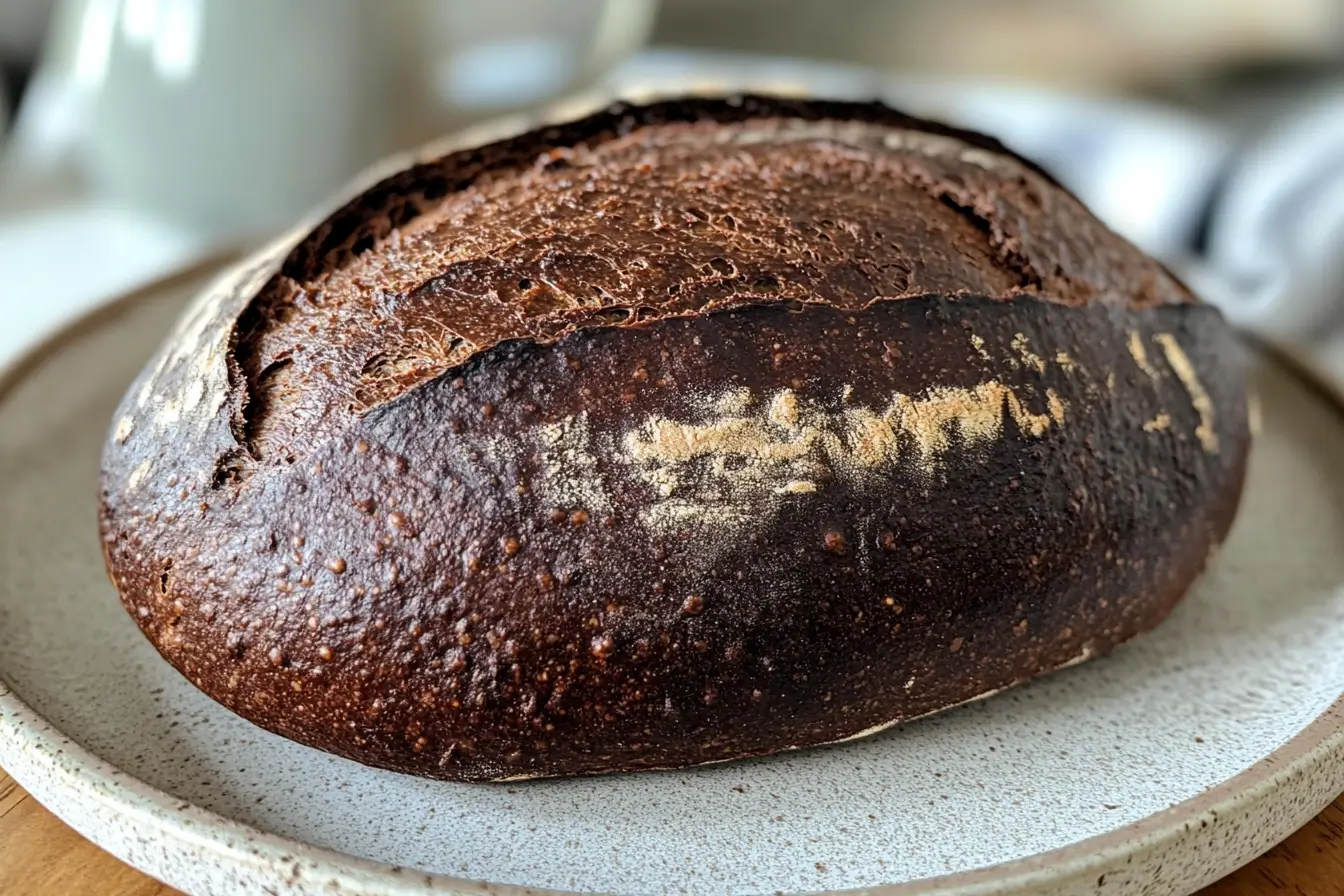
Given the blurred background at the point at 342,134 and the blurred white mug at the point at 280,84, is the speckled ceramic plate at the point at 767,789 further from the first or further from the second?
the blurred white mug at the point at 280,84

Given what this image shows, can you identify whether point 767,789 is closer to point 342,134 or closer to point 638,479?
point 638,479

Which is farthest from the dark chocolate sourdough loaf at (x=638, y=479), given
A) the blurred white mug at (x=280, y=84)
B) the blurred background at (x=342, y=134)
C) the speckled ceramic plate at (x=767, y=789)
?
the blurred white mug at (x=280, y=84)

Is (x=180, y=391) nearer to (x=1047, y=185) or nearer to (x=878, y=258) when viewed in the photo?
(x=878, y=258)

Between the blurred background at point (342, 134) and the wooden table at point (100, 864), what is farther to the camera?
the blurred background at point (342, 134)

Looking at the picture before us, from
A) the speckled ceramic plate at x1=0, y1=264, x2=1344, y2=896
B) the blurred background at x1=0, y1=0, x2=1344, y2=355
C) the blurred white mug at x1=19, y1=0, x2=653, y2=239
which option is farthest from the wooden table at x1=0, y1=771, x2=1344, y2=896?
the blurred white mug at x1=19, y1=0, x2=653, y2=239

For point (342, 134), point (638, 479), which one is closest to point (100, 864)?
point (638, 479)

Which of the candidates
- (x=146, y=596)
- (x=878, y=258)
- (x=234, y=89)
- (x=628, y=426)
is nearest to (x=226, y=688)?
(x=146, y=596)
